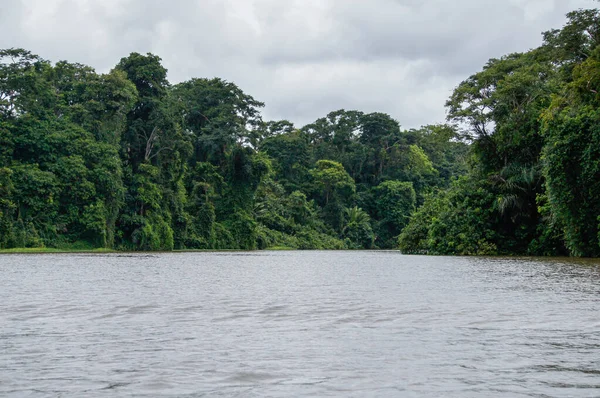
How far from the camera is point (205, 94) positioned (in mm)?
68938

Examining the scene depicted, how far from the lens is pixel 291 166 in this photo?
81.6 m

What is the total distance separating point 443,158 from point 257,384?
9866 centimetres

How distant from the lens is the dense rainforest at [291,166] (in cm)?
3081

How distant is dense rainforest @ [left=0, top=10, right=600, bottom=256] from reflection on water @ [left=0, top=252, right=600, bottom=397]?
19.2 metres

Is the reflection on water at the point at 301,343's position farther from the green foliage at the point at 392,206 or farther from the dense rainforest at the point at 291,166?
the green foliage at the point at 392,206

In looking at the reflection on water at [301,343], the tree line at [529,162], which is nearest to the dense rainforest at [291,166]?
the tree line at [529,162]

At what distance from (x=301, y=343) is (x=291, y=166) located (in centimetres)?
7544

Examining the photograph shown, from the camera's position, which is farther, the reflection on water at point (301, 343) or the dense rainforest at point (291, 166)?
the dense rainforest at point (291, 166)

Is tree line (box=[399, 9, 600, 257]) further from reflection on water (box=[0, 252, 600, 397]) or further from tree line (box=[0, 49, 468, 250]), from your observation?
reflection on water (box=[0, 252, 600, 397])

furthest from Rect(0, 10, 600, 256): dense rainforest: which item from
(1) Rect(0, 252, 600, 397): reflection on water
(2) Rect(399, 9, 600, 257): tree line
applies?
(1) Rect(0, 252, 600, 397): reflection on water

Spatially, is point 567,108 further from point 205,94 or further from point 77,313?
point 205,94

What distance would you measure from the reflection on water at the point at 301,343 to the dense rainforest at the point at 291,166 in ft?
63.1

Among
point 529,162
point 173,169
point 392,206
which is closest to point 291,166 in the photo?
point 392,206

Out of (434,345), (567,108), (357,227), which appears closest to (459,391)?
(434,345)
